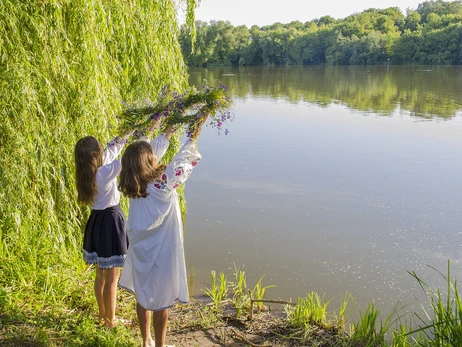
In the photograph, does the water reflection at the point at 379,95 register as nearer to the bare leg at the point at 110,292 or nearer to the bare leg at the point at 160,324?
the bare leg at the point at 110,292

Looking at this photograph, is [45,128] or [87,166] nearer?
[87,166]

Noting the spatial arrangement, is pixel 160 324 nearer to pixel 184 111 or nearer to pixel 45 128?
pixel 184 111

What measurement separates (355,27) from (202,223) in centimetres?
7564

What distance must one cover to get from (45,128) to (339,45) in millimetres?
68469

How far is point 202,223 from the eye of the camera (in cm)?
854

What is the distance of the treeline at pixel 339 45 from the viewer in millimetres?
59750

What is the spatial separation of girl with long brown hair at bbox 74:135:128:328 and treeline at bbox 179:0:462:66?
51758mm

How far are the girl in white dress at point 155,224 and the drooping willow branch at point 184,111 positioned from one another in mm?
214

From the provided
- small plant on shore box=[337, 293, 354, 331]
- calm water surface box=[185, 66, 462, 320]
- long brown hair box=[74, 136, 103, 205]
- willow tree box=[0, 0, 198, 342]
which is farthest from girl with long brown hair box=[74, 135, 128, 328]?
calm water surface box=[185, 66, 462, 320]

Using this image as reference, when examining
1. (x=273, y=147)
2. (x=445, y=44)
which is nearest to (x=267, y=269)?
(x=273, y=147)

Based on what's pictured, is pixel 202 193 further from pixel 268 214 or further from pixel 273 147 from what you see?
pixel 273 147

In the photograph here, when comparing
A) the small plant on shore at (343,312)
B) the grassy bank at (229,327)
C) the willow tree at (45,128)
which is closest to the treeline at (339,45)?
the small plant on shore at (343,312)

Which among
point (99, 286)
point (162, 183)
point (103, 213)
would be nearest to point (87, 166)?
point (103, 213)

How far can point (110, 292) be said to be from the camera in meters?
3.52
